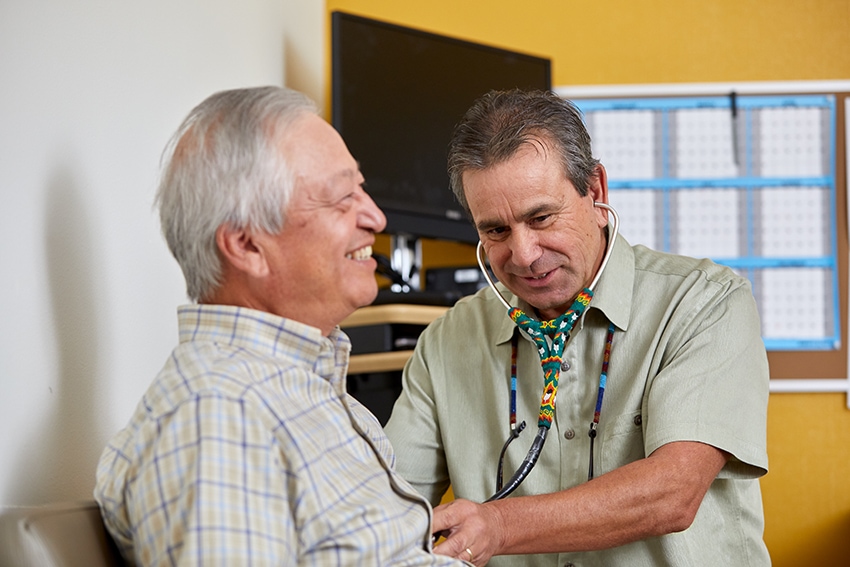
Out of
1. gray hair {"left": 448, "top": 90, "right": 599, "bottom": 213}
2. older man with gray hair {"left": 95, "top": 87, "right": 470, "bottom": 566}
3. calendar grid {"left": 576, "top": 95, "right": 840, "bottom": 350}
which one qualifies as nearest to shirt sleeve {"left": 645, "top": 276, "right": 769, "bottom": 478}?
gray hair {"left": 448, "top": 90, "right": 599, "bottom": 213}

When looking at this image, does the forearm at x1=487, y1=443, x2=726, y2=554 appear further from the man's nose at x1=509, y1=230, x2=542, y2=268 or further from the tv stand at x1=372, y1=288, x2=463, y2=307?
the tv stand at x1=372, y1=288, x2=463, y2=307

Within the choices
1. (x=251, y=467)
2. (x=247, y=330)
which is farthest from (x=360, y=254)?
(x=251, y=467)

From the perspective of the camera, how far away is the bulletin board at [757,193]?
294 centimetres

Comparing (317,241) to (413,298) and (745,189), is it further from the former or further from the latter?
(745,189)

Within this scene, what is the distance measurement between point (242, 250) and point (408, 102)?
5.53ft

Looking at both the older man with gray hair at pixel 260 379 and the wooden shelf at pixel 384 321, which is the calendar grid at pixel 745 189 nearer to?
the wooden shelf at pixel 384 321

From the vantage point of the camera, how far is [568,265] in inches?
60.2

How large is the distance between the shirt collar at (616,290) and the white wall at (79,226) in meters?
0.65

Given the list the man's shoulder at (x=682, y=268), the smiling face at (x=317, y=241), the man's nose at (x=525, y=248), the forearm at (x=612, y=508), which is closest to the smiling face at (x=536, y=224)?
the man's nose at (x=525, y=248)

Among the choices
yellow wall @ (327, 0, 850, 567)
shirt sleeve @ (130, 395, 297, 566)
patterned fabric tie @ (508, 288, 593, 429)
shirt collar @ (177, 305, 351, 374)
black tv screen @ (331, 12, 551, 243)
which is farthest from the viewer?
yellow wall @ (327, 0, 850, 567)

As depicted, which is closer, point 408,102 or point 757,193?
point 408,102

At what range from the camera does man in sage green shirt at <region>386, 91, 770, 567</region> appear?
136 centimetres

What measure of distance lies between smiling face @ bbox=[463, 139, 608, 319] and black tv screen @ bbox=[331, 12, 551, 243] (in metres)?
1.00

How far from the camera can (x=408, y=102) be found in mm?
2625
